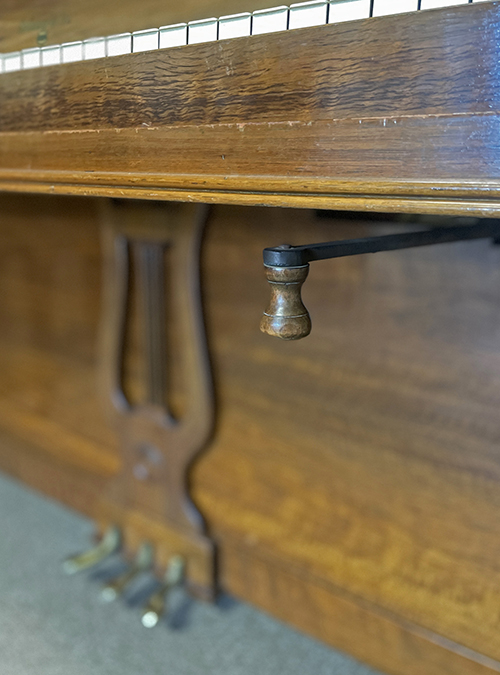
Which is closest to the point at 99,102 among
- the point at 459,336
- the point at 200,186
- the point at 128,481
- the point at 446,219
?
the point at 200,186

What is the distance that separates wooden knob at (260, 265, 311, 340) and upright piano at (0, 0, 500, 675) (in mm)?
60

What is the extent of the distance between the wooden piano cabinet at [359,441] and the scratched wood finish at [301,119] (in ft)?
1.40

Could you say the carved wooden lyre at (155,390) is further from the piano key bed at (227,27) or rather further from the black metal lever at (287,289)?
the black metal lever at (287,289)

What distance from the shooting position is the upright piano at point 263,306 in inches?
19.1

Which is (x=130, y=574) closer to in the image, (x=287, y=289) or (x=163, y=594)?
(x=163, y=594)

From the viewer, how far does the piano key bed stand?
0.48m

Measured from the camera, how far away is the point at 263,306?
1093mm

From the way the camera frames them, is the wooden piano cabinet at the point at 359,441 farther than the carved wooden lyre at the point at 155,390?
No

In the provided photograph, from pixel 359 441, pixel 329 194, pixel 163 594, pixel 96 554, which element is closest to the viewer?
pixel 329 194

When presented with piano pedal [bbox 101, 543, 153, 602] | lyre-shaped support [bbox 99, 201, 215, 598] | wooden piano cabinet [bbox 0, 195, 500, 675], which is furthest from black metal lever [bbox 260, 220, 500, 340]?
piano pedal [bbox 101, 543, 153, 602]

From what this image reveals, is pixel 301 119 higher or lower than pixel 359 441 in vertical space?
higher

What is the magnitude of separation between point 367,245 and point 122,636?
0.88 metres

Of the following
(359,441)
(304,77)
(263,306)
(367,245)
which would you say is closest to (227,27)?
(304,77)

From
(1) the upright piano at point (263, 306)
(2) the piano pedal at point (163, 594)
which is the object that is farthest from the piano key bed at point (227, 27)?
(2) the piano pedal at point (163, 594)
